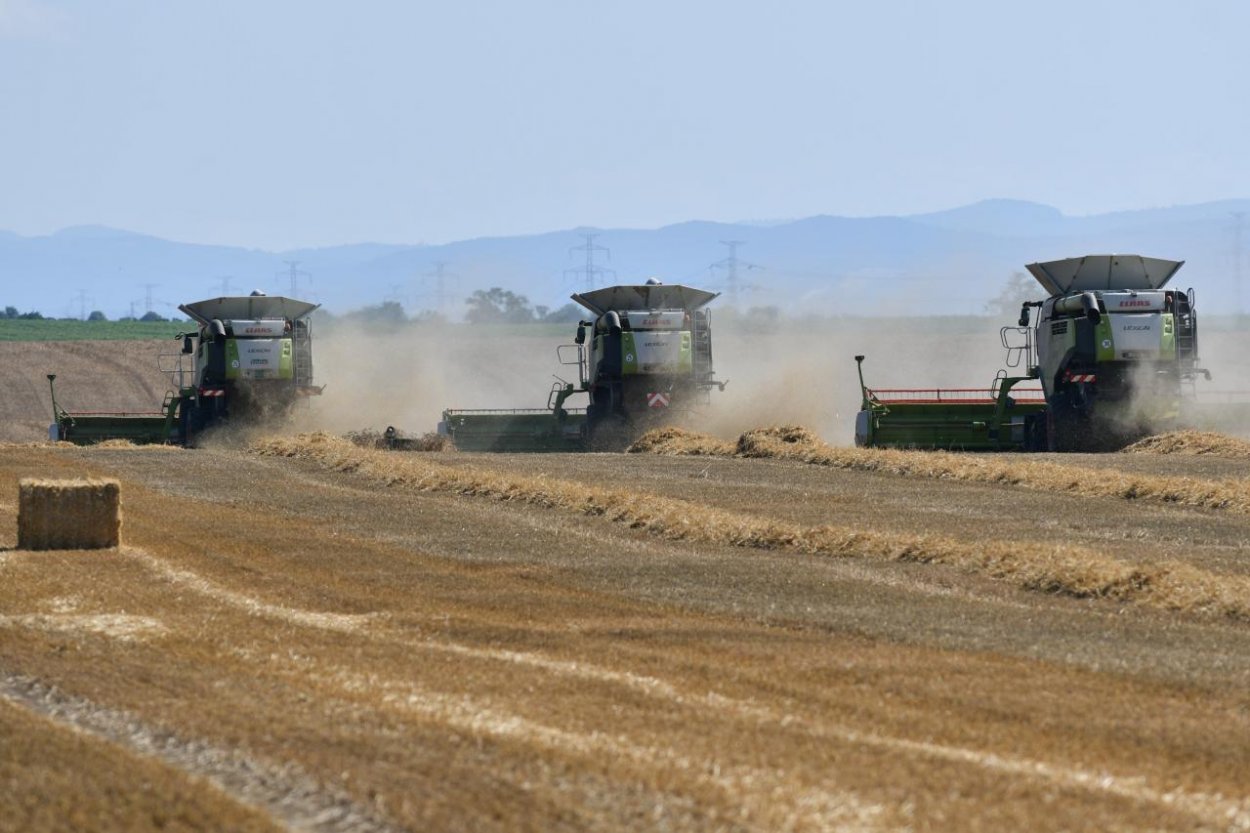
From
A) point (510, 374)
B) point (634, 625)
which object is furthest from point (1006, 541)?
point (510, 374)

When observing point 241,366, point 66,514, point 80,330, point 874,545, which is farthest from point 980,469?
point 80,330

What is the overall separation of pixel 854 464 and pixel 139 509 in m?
11.9

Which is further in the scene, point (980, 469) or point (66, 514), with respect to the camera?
point (980, 469)

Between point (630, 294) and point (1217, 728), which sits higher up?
point (630, 294)

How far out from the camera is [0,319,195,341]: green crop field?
108438 mm

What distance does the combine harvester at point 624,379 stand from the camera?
3841 cm

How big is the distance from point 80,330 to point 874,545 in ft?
350

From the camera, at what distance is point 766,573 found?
629 inches

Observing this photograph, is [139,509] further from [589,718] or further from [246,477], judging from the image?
[589,718]

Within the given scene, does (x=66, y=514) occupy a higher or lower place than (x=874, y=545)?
higher

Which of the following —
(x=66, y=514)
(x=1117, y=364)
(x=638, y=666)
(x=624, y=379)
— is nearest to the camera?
(x=638, y=666)

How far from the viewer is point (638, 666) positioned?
11.0 meters

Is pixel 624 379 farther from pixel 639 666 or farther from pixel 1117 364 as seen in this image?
pixel 639 666

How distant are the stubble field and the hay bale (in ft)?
1.56
